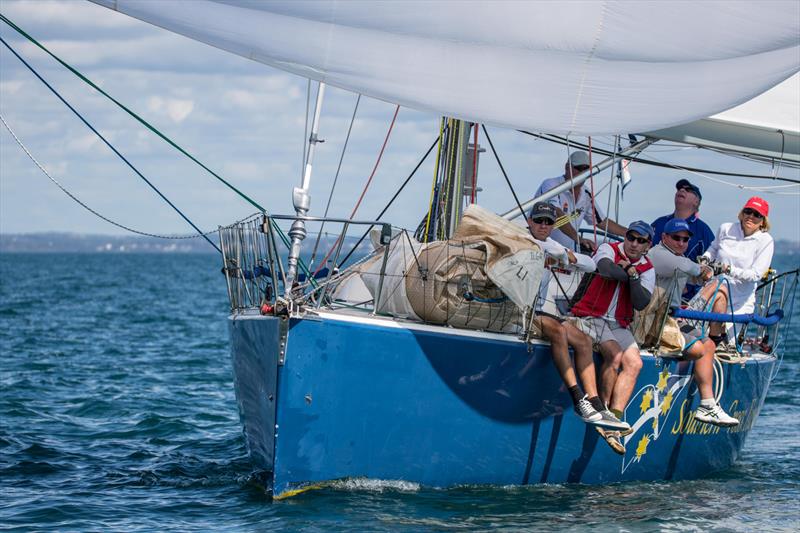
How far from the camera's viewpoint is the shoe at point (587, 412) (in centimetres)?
767

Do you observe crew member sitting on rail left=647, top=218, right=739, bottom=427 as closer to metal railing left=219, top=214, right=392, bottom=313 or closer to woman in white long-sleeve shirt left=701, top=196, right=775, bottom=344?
woman in white long-sleeve shirt left=701, top=196, right=775, bottom=344

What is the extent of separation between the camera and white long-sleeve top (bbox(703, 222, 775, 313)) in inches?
366

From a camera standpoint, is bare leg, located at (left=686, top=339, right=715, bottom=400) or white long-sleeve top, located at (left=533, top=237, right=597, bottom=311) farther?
bare leg, located at (left=686, top=339, right=715, bottom=400)

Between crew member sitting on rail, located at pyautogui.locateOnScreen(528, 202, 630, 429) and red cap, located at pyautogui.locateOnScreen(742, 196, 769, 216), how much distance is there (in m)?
2.20

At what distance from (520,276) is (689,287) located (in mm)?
2797

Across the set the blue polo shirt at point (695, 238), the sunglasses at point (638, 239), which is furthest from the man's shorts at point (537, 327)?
the blue polo shirt at point (695, 238)

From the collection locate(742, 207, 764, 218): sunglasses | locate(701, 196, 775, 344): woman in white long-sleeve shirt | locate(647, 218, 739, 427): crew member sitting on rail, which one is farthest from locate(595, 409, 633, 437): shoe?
locate(742, 207, 764, 218): sunglasses

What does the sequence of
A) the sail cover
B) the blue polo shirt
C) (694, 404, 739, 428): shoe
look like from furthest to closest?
the blue polo shirt → (694, 404, 739, 428): shoe → the sail cover

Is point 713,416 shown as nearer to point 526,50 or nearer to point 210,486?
point 526,50

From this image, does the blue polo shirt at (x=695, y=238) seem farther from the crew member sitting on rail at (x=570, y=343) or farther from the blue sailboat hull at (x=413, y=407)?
→ the crew member sitting on rail at (x=570, y=343)

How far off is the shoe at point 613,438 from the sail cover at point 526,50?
6.62ft

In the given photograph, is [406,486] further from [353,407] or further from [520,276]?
[520,276]

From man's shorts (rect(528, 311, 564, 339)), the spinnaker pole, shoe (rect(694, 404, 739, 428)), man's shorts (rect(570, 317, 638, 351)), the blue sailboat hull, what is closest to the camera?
the blue sailboat hull

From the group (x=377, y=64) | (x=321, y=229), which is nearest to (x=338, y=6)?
(x=377, y=64)
